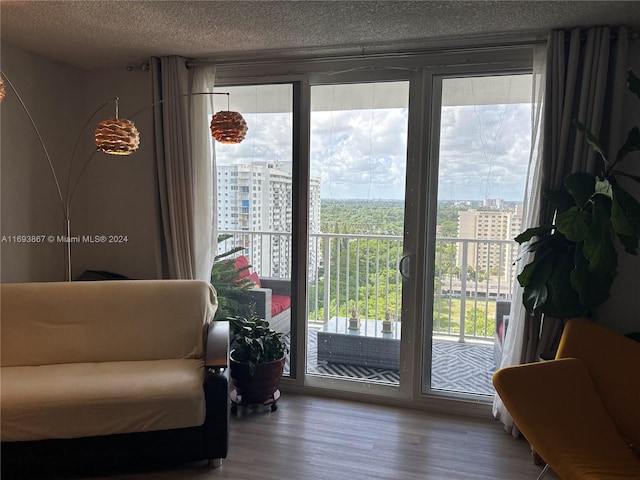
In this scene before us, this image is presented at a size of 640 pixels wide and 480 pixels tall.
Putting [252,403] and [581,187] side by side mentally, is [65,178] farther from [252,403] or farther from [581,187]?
[581,187]

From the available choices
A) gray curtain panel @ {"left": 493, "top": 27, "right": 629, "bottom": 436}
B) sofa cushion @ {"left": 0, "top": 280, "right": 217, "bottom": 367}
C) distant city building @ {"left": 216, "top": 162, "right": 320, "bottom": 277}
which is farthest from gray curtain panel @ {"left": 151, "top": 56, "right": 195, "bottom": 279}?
gray curtain panel @ {"left": 493, "top": 27, "right": 629, "bottom": 436}

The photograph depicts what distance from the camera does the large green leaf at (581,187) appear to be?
7.06 feet

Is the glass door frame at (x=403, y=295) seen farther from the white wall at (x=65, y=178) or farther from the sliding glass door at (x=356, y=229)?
the white wall at (x=65, y=178)

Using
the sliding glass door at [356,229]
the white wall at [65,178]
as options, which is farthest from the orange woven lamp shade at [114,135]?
the sliding glass door at [356,229]

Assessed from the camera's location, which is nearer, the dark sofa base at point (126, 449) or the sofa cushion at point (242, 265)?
the dark sofa base at point (126, 449)

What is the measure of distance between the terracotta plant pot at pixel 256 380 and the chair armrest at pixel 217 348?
0.39m

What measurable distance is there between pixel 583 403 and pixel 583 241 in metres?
0.71

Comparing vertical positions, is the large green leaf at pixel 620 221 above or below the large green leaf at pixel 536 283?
above

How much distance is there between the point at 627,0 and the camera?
2102 millimetres

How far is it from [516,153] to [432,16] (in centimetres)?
100

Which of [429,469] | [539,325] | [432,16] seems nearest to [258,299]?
[429,469]

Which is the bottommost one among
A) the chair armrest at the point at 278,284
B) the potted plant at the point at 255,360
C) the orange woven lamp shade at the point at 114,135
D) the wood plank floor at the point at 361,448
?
the wood plank floor at the point at 361,448

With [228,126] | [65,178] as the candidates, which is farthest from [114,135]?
[65,178]

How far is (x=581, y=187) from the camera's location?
2.17m
